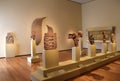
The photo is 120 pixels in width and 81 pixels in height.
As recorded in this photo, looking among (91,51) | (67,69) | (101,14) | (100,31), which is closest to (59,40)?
(100,31)

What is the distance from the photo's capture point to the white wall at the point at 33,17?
5.48 meters

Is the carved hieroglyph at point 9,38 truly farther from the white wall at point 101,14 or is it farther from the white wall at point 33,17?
the white wall at point 101,14

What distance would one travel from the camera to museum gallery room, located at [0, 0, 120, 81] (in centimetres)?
275

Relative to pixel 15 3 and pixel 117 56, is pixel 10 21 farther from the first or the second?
pixel 117 56

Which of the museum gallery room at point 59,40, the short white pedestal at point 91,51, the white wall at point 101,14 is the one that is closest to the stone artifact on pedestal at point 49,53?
the museum gallery room at point 59,40

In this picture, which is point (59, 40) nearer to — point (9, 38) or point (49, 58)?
point (9, 38)

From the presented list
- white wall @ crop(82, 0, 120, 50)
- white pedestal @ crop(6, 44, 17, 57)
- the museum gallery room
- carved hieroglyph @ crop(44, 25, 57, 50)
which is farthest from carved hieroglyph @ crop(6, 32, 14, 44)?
white wall @ crop(82, 0, 120, 50)

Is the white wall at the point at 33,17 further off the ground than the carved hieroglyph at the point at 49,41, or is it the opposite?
the white wall at the point at 33,17

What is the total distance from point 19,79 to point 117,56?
391 centimetres

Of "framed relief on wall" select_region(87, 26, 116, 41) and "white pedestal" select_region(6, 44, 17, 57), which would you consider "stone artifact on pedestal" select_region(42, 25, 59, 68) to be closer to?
"white pedestal" select_region(6, 44, 17, 57)

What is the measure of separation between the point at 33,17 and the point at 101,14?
4.19m

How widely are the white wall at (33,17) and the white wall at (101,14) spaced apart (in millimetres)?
Result: 572

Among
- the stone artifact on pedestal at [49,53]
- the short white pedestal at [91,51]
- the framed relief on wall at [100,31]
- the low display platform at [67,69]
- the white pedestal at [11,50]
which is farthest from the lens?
the framed relief on wall at [100,31]

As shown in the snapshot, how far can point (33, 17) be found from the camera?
6242mm
